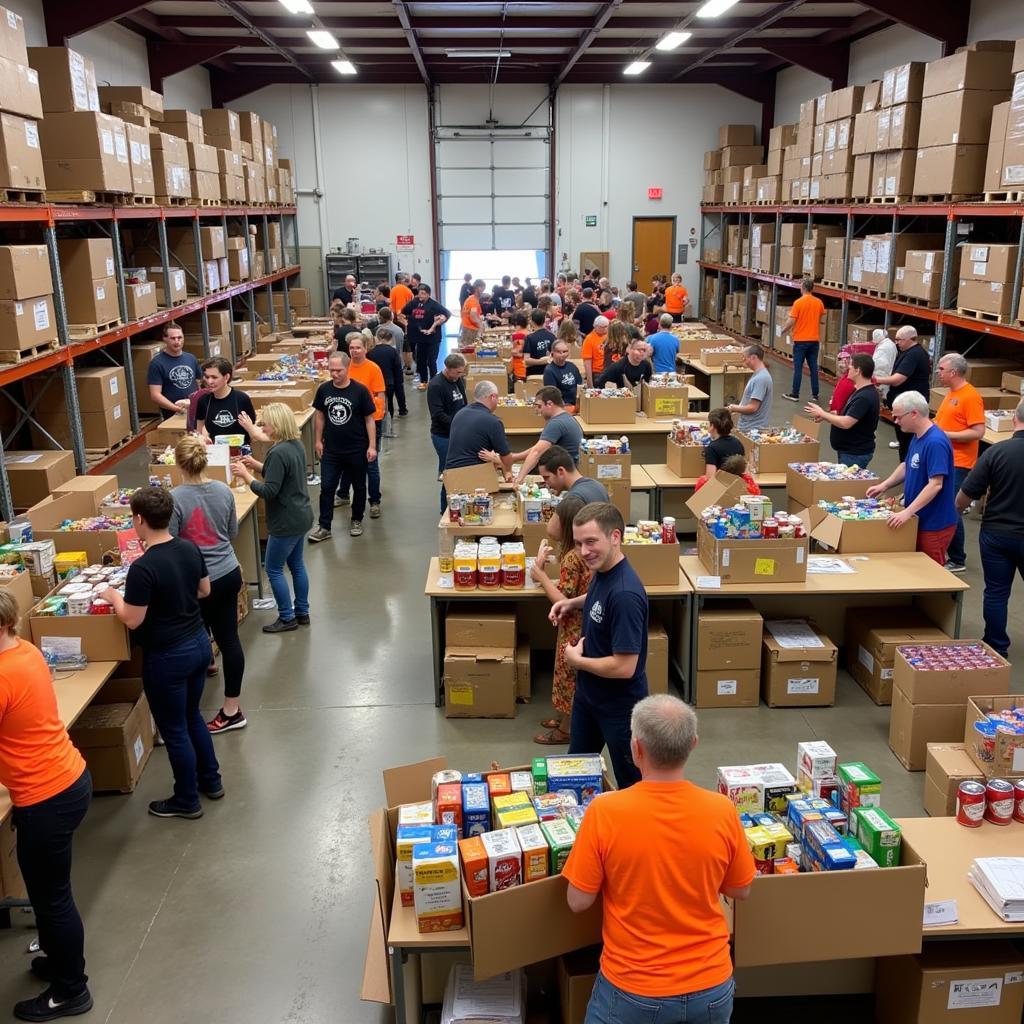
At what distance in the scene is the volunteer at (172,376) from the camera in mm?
10023

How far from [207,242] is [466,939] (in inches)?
567

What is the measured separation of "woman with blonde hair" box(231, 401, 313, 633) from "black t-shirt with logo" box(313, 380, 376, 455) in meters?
1.43

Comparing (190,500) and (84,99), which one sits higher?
(84,99)

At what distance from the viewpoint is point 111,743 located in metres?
5.22

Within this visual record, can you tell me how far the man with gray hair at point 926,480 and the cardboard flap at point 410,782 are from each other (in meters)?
4.19

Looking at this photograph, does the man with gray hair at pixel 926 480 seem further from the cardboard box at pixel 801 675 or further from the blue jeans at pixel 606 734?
the blue jeans at pixel 606 734

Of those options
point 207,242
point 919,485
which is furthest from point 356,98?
point 919,485

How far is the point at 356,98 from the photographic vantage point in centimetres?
2266

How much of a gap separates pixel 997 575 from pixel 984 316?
18.8 feet

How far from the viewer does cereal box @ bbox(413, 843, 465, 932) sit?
3.09m

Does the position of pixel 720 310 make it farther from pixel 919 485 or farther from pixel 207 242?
pixel 919 485

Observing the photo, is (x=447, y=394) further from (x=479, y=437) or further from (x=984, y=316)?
(x=984, y=316)

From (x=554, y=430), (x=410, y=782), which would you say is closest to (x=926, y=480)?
(x=554, y=430)

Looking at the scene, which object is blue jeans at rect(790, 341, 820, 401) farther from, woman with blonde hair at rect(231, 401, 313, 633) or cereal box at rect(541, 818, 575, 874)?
cereal box at rect(541, 818, 575, 874)
